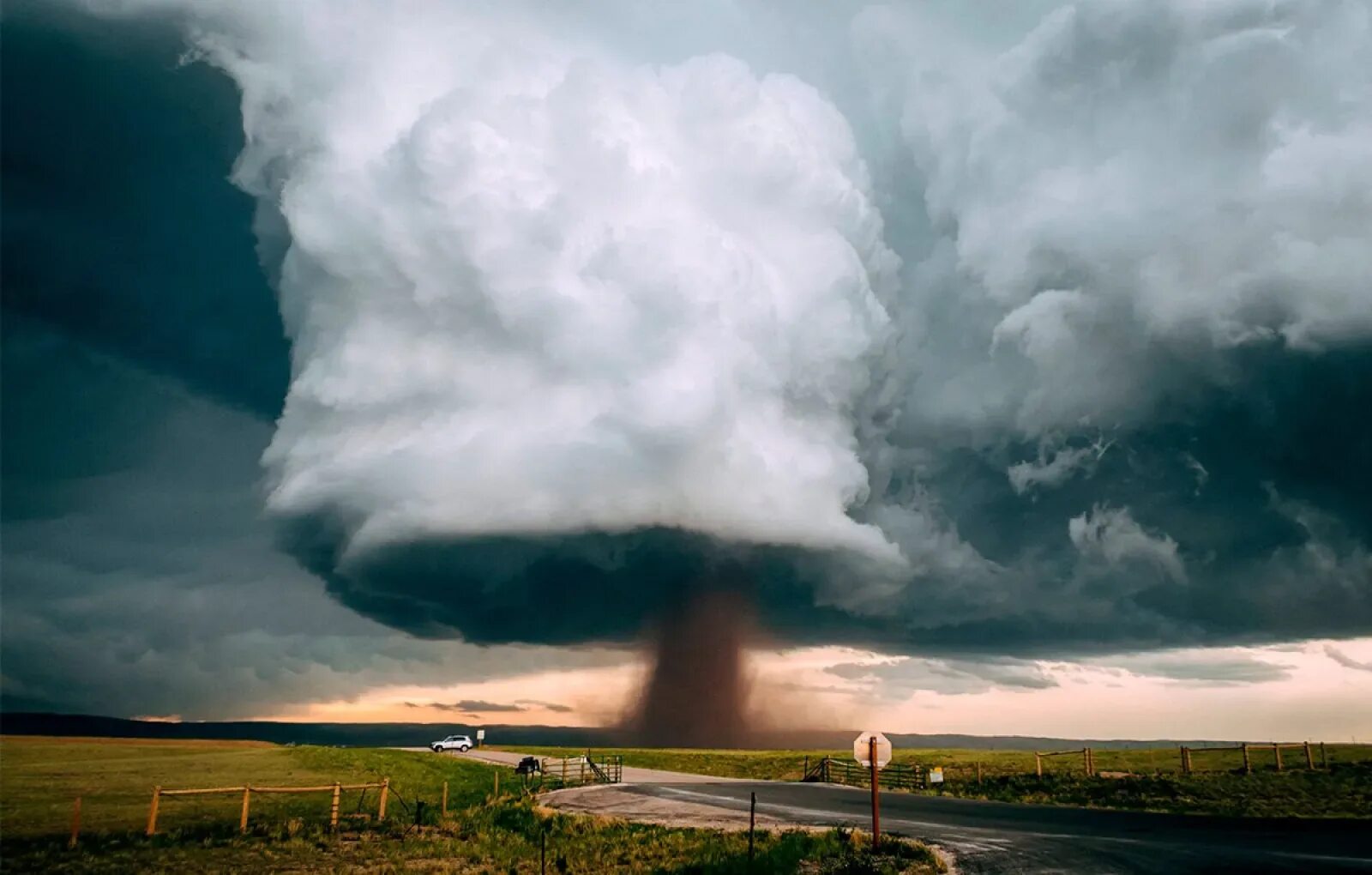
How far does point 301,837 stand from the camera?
120ft

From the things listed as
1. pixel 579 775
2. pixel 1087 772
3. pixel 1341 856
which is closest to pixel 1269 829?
pixel 1341 856

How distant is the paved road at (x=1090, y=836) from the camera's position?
1013 inches

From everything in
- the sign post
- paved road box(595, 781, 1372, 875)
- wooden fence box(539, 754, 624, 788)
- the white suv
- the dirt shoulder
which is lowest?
the white suv

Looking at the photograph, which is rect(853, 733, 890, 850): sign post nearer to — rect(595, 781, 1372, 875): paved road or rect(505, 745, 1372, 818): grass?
rect(595, 781, 1372, 875): paved road

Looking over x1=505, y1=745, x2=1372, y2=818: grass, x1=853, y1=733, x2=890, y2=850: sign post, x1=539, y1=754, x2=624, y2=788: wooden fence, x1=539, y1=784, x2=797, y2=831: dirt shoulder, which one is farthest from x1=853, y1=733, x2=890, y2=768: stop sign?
x1=539, y1=754, x2=624, y2=788: wooden fence

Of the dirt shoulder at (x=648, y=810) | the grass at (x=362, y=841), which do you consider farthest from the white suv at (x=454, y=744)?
the dirt shoulder at (x=648, y=810)

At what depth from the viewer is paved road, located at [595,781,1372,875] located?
2573cm

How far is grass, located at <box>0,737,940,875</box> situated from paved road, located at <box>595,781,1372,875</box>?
4.44m

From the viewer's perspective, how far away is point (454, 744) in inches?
4309

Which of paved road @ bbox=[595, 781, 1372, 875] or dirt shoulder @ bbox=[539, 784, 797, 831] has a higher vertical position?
paved road @ bbox=[595, 781, 1372, 875]

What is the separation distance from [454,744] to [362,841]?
7799 cm

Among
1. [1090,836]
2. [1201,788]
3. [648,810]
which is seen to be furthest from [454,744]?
[1090,836]

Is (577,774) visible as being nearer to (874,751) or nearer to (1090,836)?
(1090,836)

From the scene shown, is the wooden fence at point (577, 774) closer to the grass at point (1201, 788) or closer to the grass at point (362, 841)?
the grass at point (362, 841)
